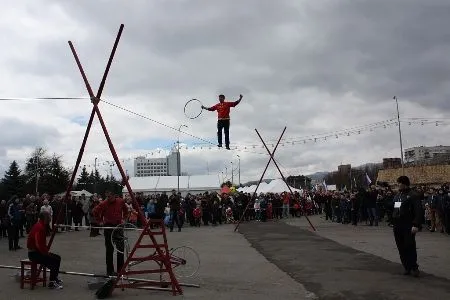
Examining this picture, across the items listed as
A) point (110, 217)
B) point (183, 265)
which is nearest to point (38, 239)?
point (110, 217)

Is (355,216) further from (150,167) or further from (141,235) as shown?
(150,167)

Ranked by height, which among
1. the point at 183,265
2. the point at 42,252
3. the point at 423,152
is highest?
the point at 423,152

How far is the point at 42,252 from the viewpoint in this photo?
30.5 ft

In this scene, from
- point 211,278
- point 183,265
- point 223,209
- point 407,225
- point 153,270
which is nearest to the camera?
point 153,270

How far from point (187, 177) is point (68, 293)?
42.6 m

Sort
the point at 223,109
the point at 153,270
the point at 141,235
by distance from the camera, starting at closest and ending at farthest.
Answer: the point at 141,235 → the point at 153,270 → the point at 223,109

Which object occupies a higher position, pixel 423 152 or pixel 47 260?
pixel 423 152

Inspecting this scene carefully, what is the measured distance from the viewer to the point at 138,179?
167ft

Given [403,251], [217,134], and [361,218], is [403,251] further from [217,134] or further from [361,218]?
[361,218]

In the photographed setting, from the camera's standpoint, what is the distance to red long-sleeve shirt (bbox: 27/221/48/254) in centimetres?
930

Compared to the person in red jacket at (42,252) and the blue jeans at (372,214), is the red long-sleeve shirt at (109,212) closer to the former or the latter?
the person in red jacket at (42,252)

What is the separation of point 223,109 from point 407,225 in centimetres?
611

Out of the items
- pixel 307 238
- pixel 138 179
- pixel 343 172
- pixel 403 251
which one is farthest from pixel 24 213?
pixel 343 172

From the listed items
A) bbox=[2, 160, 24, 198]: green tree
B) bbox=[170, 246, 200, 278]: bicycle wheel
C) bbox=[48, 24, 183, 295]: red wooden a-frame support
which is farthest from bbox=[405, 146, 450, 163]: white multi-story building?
bbox=[48, 24, 183, 295]: red wooden a-frame support
